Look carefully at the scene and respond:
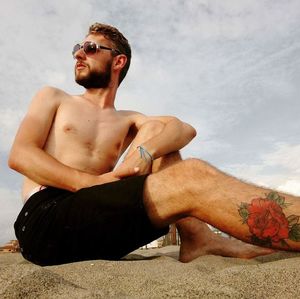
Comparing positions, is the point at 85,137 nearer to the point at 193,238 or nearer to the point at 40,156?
the point at 40,156

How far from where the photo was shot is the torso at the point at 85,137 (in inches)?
92.4

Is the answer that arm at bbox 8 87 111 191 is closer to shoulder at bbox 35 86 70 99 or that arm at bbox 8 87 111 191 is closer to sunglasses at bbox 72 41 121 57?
shoulder at bbox 35 86 70 99

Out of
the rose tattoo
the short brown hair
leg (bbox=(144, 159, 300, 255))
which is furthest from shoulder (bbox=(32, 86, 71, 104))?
the rose tattoo

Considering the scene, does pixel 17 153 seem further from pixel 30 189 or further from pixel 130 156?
pixel 130 156

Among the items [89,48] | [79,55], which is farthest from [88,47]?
[79,55]

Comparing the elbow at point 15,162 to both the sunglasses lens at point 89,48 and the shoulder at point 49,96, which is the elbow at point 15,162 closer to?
the shoulder at point 49,96

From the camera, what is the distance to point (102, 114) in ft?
8.91

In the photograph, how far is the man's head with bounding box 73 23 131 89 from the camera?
2.84m

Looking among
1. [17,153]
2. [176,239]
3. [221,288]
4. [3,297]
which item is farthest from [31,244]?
[176,239]

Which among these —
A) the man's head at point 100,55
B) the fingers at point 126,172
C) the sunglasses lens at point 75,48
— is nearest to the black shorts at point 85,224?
the fingers at point 126,172

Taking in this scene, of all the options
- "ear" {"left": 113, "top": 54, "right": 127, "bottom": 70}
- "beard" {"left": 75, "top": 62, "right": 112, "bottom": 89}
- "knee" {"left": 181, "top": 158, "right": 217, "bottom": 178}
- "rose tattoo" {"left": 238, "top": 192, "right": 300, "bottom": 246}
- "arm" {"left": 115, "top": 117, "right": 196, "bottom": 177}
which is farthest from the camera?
"ear" {"left": 113, "top": 54, "right": 127, "bottom": 70}

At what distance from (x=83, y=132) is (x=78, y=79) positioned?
0.55 meters

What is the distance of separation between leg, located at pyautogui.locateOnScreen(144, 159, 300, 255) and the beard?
1.33 m

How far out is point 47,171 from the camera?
81.0 inches
